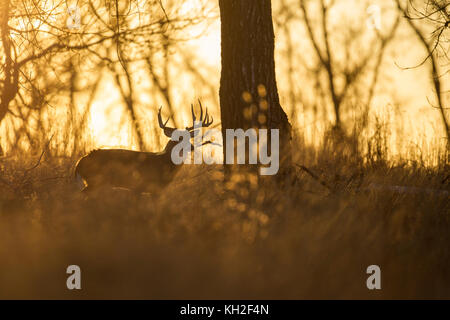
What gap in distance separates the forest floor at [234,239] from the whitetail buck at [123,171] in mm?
177

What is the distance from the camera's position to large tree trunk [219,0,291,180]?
7.25 metres

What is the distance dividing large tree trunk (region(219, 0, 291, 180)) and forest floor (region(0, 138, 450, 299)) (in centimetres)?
75

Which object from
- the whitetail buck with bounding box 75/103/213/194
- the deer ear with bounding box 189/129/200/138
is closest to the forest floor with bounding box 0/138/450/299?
the whitetail buck with bounding box 75/103/213/194

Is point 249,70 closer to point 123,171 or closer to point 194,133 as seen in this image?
point 194,133

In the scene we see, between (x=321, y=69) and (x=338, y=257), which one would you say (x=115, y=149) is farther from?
(x=321, y=69)

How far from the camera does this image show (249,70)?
730 centimetres

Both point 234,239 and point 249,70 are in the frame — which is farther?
point 249,70

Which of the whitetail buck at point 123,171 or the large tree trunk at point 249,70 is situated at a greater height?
the large tree trunk at point 249,70

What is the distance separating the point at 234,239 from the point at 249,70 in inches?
99.1

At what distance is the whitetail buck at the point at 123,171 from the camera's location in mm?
8016

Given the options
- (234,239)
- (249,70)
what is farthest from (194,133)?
(234,239)

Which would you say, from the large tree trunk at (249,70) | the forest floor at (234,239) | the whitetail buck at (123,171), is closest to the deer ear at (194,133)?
the whitetail buck at (123,171)

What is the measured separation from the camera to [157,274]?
4.75 meters

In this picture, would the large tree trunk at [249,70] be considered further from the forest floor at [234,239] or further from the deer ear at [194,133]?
the deer ear at [194,133]
